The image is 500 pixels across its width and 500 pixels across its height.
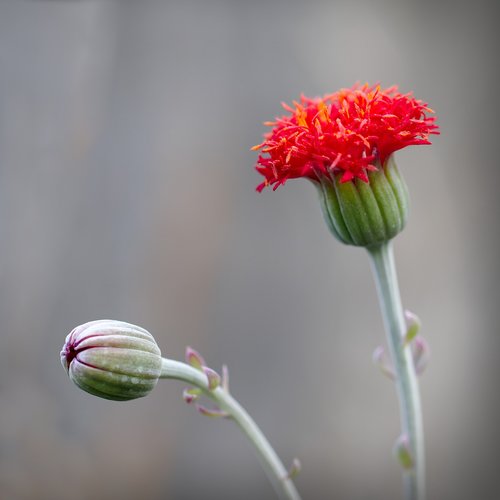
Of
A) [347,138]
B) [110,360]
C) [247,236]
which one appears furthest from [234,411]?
[247,236]

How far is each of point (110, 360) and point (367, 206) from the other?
27 centimetres

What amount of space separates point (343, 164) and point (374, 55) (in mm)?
1066

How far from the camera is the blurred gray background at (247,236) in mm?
1469

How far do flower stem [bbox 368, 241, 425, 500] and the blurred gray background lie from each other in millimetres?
815

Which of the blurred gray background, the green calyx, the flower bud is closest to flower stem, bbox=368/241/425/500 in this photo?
the green calyx

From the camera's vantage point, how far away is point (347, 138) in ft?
1.88

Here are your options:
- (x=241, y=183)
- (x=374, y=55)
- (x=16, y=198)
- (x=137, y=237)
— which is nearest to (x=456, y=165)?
(x=374, y=55)

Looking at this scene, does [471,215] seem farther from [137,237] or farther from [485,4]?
[137,237]

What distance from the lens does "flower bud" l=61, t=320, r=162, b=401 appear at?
1.81 ft

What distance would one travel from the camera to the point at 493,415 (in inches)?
63.2

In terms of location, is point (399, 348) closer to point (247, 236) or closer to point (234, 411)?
point (234, 411)

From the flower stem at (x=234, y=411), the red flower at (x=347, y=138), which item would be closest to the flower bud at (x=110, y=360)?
the flower stem at (x=234, y=411)

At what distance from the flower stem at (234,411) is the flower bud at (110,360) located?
0.09 ft

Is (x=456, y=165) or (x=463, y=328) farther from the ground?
(x=456, y=165)
